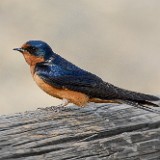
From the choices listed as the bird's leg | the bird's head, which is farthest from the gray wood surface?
the bird's head

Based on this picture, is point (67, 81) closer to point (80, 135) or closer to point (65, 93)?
point (65, 93)

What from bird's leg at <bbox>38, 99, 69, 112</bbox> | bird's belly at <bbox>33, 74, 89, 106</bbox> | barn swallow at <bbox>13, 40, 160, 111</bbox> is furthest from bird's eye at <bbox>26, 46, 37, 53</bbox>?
bird's leg at <bbox>38, 99, 69, 112</bbox>

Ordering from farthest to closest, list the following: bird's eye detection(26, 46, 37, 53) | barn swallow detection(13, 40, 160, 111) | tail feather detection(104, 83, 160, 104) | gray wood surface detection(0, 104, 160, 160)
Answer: bird's eye detection(26, 46, 37, 53), barn swallow detection(13, 40, 160, 111), tail feather detection(104, 83, 160, 104), gray wood surface detection(0, 104, 160, 160)

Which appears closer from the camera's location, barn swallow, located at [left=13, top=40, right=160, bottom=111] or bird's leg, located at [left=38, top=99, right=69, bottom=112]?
bird's leg, located at [left=38, top=99, right=69, bottom=112]

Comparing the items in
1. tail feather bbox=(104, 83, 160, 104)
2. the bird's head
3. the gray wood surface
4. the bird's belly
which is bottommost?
the gray wood surface

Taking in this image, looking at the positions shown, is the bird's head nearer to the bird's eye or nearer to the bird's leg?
the bird's eye

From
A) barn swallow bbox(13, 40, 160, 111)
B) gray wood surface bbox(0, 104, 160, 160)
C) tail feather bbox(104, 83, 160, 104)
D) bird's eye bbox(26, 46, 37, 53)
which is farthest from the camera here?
bird's eye bbox(26, 46, 37, 53)

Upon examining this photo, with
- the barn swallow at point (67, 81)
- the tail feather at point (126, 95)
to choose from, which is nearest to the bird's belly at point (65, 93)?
the barn swallow at point (67, 81)

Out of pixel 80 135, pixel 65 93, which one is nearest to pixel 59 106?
pixel 65 93

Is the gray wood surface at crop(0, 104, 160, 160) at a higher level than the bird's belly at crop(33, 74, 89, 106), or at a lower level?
lower
